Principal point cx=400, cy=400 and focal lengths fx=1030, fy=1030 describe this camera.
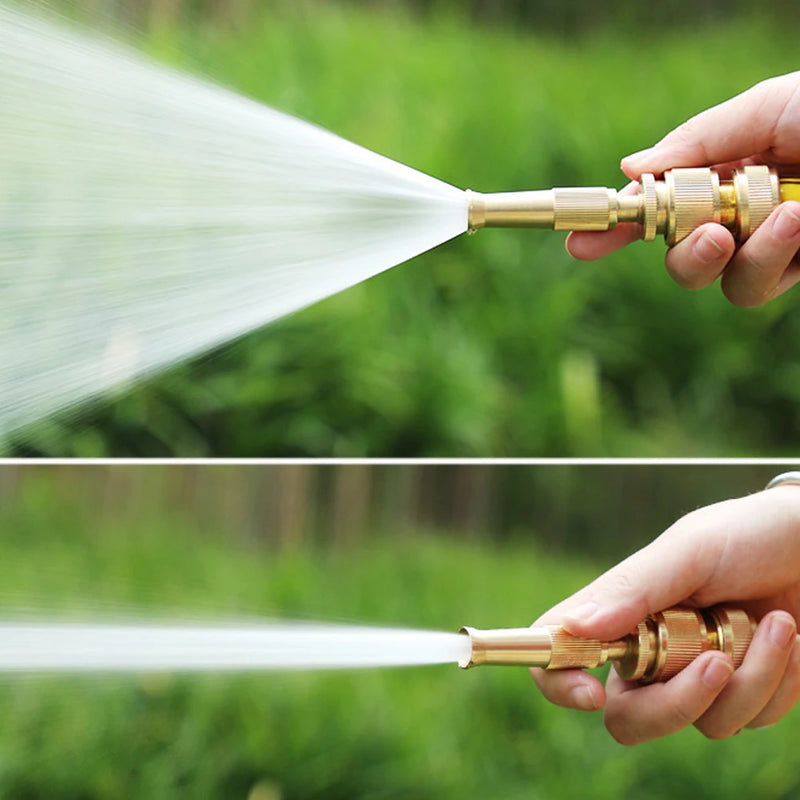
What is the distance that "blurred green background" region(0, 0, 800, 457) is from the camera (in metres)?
1.12

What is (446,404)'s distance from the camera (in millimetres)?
1158

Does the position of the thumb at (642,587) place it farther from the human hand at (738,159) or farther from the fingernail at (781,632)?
the human hand at (738,159)

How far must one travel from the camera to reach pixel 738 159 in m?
0.71

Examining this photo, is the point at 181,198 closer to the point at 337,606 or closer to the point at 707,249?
the point at 707,249

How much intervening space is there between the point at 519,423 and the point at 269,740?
46 centimetres

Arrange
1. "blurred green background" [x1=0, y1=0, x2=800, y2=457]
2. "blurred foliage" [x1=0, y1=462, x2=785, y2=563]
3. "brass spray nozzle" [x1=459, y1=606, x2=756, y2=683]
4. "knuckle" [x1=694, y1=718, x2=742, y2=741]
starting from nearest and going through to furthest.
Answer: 1. "brass spray nozzle" [x1=459, y1=606, x2=756, y2=683]
2. "knuckle" [x1=694, y1=718, x2=742, y2=741]
3. "blurred foliage" [x1=0, y1=462, x2=785, y2=563]
4. "blurred green background" [x1=0, y1=0, x2=800, y2=457]

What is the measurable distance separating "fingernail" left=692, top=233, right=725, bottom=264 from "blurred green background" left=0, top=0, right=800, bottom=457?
57 centimetres

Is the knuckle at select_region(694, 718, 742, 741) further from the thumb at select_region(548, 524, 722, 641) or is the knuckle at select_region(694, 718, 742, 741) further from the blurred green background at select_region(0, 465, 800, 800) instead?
the blurred green background at select_region(0, 465, 800, 800)

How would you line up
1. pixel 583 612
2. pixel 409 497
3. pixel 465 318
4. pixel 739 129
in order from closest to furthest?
pixel 583 612 → pixel 739 129 → pixel 409 497 → pixel 465 318

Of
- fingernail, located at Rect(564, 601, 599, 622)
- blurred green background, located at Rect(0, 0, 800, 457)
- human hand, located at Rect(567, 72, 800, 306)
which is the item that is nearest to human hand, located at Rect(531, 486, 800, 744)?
fingernail, located at Rect(564, 601, 599, 622)

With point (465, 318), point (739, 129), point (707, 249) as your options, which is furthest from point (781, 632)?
point (465, 318)

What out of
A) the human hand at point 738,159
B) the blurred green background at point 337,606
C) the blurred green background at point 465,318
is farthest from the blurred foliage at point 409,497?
the human hand at point 738,159

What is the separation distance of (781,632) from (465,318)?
70 cm

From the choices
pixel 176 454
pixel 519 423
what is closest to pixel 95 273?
pixel 176 454
